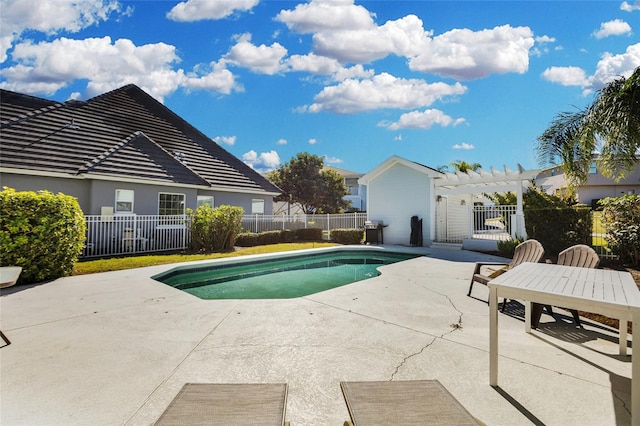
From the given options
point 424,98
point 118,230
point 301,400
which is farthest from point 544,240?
point 118,230

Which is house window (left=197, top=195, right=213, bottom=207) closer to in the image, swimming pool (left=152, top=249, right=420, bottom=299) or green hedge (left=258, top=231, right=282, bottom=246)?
green hedge (left=258, top=231, right=282, bottom=246)

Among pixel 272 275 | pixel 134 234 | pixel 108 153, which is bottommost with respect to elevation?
pixel 272 275

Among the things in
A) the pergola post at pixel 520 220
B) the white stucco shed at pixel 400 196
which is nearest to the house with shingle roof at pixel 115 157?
the white stucco shed at pixel 400 196

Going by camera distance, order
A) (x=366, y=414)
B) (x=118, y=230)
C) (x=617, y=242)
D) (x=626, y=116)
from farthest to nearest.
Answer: (x=118, y=230) < (x=617, y=242) < (x=626, y=116) < (x=366, y=414)

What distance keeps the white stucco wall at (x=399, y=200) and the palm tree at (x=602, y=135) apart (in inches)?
277

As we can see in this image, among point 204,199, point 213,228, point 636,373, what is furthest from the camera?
point 204,199

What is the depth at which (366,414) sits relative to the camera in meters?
1.82

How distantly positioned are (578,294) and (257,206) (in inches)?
774

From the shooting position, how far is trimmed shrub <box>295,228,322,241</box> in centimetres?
1917

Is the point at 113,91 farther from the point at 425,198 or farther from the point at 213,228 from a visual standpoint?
the point at 425,198

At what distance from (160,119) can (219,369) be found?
20442 mm

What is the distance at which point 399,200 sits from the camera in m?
17.7

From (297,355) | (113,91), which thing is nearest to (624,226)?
(297,355)

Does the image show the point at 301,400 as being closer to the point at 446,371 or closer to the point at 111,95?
the point at 446,371
